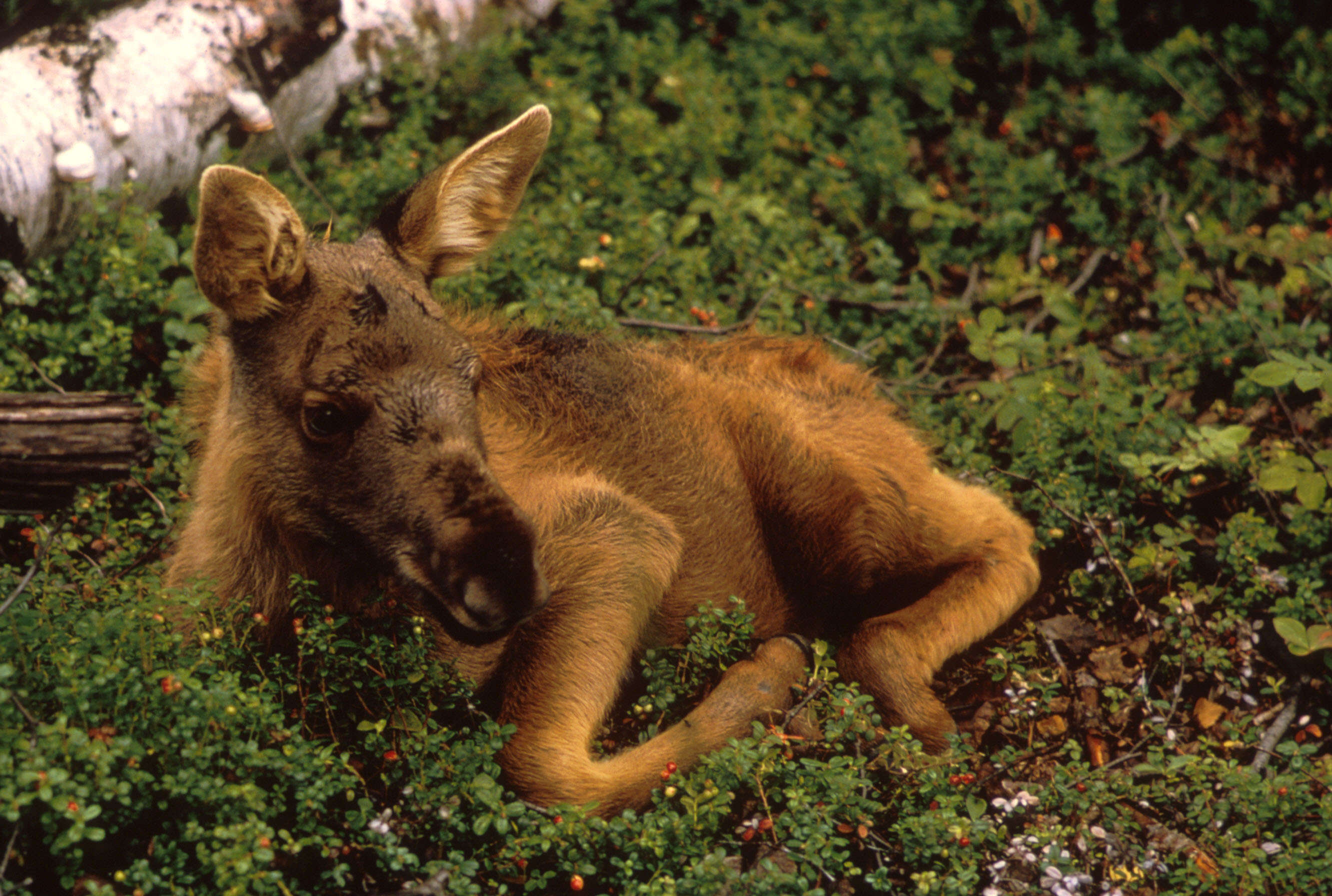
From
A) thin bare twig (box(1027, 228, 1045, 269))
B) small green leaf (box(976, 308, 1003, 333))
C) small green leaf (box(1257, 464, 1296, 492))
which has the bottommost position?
small green leaf (box(1257, 464, 1296, 492))

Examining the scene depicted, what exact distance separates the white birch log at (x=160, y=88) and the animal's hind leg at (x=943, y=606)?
412 centimetres

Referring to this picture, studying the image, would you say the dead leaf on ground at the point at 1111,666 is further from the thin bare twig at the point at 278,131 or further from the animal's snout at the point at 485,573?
the thin bare twig at the point at 278,131

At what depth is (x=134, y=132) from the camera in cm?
562

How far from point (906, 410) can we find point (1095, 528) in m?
1.18

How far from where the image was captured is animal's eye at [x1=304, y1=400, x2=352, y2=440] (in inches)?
147

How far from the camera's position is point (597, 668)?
4.27m

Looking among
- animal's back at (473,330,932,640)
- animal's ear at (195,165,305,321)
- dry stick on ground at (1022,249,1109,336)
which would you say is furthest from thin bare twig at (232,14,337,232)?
dry stick on ground at (1022,249,1109,336)

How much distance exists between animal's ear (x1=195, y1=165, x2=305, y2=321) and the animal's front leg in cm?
130

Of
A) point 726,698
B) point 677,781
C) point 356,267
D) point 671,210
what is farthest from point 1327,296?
point 356,267

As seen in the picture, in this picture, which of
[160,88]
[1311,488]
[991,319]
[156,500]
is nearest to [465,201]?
[156,500]

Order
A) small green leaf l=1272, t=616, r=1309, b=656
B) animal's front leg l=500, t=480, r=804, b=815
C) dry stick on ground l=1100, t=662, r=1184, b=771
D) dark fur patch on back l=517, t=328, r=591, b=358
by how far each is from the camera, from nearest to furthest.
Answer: animal's front leg l=500, t=480, r=804, b=815 < dry stick on ground l=1100, t=662, r=1184, b=771 < small green leaf l=1272, t=616, r=1309, b=656 < dark fur patch on back l=517, t=328, r=591, b=358

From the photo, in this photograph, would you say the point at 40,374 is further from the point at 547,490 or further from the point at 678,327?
the point at 678,327

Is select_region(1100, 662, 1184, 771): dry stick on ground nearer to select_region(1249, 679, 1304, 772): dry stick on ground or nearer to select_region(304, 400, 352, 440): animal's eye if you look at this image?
select_region(1249, 679, 1304, 772): dry stick on ground

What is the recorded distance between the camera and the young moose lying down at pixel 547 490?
3703 millimetres
